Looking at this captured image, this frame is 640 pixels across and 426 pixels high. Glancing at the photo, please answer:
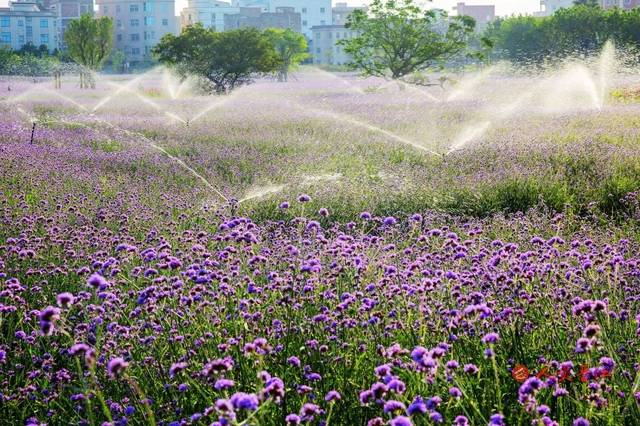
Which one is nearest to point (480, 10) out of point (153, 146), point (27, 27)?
point (27, 27)

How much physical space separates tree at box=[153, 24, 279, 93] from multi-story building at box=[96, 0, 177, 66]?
308 ft

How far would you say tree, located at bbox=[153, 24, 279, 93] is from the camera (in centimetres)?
Answer: 3056

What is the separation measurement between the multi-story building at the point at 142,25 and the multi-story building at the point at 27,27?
10004mm

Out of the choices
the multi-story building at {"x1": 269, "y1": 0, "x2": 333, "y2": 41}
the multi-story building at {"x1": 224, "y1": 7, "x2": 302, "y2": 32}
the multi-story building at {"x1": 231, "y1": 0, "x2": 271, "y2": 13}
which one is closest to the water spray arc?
the multi-story building at {"x1": 224, "y1": 7, "x2": 302, "y2": 32}

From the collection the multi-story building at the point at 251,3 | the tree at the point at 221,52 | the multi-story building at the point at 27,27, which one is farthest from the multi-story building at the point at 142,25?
the tree at the point at 221,52

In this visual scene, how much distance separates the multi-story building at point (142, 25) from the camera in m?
122

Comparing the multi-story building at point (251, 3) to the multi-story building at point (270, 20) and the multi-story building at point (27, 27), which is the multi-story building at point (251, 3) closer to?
the multi-story building at point (270, 20)

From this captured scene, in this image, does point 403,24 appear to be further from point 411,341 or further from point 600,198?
point 411,341

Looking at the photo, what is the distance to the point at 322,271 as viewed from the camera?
4.81 m

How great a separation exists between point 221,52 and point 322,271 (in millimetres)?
27143

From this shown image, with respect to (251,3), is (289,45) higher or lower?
lower

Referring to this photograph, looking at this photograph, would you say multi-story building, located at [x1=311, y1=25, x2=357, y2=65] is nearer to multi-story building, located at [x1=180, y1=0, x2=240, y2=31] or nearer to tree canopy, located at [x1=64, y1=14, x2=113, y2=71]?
multi-story building, located at [x1=180, y1=0, x2=240, y2=31]

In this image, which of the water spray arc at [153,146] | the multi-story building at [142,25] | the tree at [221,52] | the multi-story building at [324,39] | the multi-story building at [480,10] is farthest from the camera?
the multi-story building at [480,10]

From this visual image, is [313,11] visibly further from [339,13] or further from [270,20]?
Answer: [270,20]
